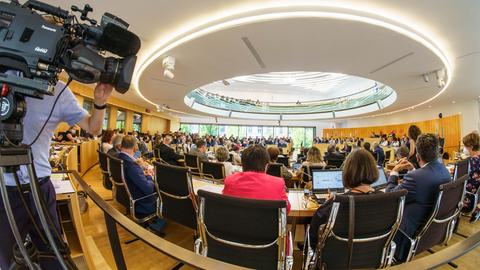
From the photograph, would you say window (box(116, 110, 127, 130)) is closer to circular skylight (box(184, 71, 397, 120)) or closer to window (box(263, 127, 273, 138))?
circular skylight (box(184, 71, 397, 120))

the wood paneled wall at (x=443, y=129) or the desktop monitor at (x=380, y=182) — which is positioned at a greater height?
the wood paneled wall at (x=443, y=129)

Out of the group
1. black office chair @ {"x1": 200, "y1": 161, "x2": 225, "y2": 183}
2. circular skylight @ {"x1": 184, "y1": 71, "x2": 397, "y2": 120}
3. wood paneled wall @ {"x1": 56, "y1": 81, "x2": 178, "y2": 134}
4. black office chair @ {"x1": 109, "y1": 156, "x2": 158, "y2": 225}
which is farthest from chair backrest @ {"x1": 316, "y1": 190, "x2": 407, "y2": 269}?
circular skylight @ {"x1": 184, "y1": 71, "x2": 397, "y2": 120}

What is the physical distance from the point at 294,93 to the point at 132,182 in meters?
17.2

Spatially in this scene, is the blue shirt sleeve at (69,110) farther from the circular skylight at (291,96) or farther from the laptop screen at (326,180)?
the circular skylight at (291,96)

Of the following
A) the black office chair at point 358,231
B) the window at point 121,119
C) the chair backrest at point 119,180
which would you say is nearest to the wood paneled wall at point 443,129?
the black office chair at point 358,231

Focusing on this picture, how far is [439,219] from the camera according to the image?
1.78 meters

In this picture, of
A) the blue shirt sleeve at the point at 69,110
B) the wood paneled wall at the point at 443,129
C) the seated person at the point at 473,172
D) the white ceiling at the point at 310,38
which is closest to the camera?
the blue shirt sleeve at the point at 69,110

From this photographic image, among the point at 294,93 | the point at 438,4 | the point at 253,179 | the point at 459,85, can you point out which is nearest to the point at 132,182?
the point at 253,179

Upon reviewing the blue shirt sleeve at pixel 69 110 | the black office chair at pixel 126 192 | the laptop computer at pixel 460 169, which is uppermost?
the blue shirt sleeve at pixel 69 110

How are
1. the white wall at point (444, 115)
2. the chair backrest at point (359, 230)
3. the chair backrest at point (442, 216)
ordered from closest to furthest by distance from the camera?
the chair backrest at point (359, 230) → the chair backrest at point (442, 216) → the white wall at point (444, 115)

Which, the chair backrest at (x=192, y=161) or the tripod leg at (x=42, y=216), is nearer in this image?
the tripod leg at (x=42, y=216)

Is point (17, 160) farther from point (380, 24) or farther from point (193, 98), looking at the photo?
point (193, 98)

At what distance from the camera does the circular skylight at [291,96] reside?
13172 millimetres

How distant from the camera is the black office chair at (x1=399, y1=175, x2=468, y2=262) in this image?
65.7 inches
